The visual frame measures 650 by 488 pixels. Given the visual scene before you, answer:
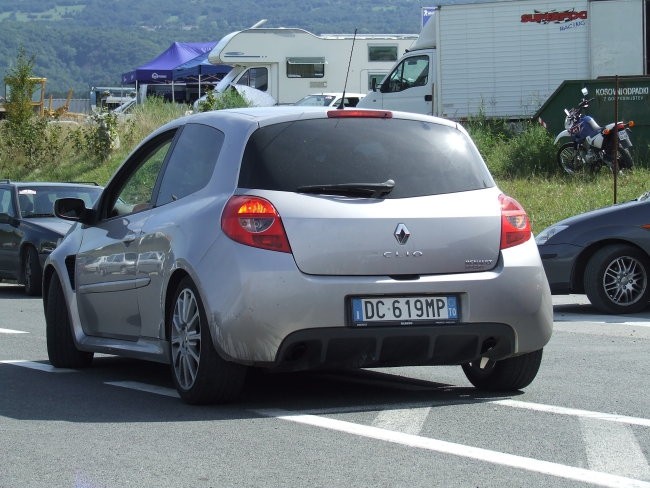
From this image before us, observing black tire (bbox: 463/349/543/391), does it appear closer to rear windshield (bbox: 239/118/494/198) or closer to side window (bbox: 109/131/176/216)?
rear windshield (bbox: 239/118/494/198)

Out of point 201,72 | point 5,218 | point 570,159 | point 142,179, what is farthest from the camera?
point 201,72

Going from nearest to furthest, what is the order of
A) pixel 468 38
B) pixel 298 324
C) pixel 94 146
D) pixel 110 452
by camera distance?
pixel 110 452 < pixel 298 324 < pixel 468 38 < pixel 94 146

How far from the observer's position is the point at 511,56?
99.5ft

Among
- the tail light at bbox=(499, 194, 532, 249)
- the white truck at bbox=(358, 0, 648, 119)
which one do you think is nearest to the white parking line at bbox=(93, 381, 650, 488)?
the tail light at bbox=(499, 194, 532, 249)

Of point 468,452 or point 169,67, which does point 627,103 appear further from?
point 169,67

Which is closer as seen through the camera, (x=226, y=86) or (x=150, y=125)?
(x=150, y=125)

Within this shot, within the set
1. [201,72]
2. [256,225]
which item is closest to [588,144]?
[256,225]

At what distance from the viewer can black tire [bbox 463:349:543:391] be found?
7.57 m

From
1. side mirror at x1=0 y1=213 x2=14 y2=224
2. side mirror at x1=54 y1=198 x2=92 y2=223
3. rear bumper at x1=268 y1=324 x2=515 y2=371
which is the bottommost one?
rear bumper at x1=268 y1=324 x2=515 y2=371

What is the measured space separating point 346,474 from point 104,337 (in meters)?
3.37

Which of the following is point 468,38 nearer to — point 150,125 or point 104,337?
point 150,125

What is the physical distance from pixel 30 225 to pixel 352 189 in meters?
11.8

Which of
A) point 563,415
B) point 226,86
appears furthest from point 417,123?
point 226,86

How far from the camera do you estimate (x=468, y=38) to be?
3044 centimetres
